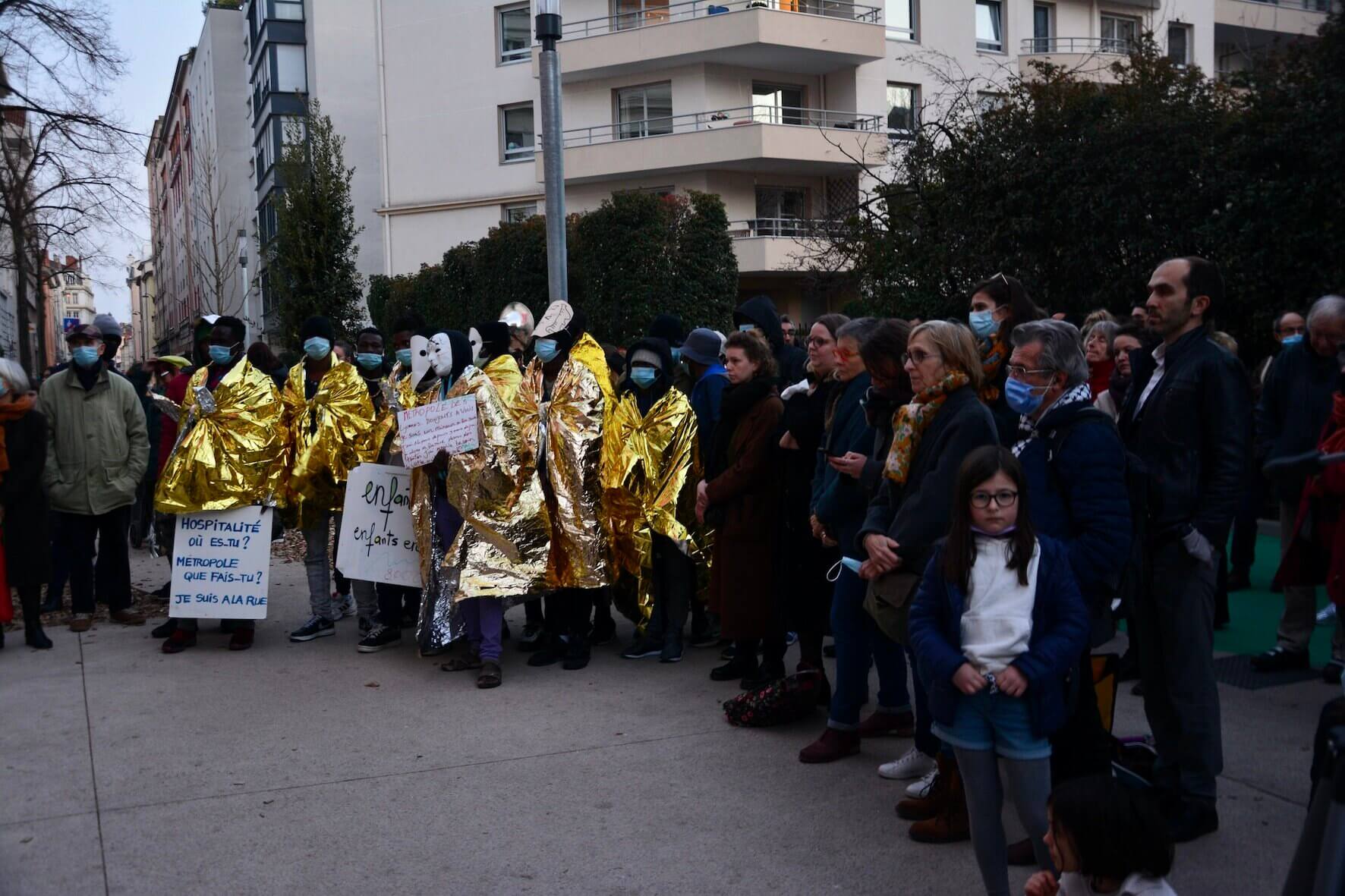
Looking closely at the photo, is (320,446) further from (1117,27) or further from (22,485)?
(1117,27)

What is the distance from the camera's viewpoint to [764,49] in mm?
29625

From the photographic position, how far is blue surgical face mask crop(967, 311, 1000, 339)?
5426 millimetres

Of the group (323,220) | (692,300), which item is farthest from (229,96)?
(692,300)

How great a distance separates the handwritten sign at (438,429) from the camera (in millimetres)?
6871

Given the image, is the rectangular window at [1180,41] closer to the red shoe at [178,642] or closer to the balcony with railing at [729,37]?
the balcony with railing at [729,37]

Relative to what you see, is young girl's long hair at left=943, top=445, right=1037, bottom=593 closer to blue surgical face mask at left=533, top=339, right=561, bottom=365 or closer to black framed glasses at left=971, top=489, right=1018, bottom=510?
black framed glasses at left=971, top=489, right=1018, bottom=510


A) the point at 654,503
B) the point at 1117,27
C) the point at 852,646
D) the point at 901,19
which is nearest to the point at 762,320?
the point at 654,503

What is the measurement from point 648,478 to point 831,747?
232cm

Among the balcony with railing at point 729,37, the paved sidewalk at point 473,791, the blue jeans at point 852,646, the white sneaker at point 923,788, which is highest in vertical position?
the balcony with railing at point 729,37

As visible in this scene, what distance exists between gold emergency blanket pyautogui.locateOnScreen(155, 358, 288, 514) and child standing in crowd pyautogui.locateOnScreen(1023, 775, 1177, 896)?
19.5 feet

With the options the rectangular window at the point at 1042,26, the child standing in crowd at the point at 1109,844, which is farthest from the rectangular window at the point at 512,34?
the child standing in crowd at the point at 1109,844

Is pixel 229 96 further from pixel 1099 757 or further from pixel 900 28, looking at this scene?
pixel 1099 757

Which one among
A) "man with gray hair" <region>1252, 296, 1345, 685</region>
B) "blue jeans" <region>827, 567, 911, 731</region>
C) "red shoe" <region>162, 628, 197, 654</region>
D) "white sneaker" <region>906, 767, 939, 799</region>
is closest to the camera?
"white sneaker" <region>906, 767, 939, 799</region>

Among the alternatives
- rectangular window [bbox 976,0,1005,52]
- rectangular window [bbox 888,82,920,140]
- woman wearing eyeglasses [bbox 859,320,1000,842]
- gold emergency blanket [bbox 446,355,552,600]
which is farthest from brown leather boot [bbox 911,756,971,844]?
rectangular window [bbox 976,0,1005,52]
